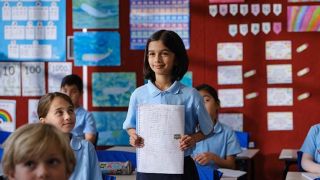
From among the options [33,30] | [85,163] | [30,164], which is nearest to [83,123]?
[33,30]

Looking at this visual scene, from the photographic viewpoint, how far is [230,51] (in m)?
6.11

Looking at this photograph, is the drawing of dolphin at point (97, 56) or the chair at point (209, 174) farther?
the drawing of dolphin at point (97, 56)

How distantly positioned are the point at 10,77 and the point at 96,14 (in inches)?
45.1

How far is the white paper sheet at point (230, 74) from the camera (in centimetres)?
610

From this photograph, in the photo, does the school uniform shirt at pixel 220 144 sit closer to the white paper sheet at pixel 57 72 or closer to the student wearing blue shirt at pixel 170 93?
the student wearing blue shirt at pixel 170 93

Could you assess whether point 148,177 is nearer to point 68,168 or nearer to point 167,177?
point 167,177

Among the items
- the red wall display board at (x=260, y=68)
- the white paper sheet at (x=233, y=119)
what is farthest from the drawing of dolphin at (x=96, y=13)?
the white paper sheet at (x=233, y=119)

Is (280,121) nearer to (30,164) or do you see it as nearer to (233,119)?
(233,119)

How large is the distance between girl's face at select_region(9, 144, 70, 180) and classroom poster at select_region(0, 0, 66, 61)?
4811 mm

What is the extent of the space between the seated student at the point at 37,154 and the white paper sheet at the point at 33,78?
4.84 m

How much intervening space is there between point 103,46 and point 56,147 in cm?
473

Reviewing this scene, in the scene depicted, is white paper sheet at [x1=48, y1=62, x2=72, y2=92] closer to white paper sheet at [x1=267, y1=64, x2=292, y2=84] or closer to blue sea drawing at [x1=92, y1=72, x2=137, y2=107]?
blue sea drawing at [x1=92, y1=72, x2=137, y2=107]

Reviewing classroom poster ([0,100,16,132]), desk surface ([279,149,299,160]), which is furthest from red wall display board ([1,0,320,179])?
classroom poster ([0,100,16,132])

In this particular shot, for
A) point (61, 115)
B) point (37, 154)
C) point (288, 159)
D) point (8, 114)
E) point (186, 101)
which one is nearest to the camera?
point (37, 154)
